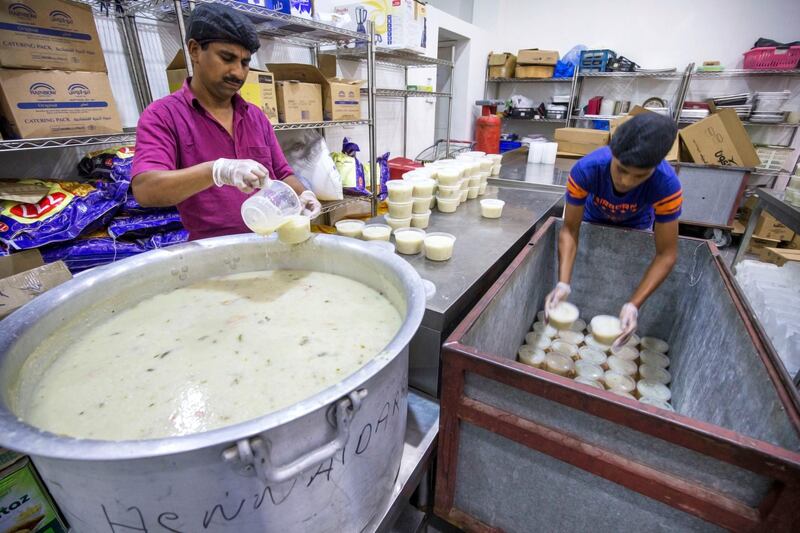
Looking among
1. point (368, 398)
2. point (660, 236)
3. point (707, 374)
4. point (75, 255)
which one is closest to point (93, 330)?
point (368, 398)

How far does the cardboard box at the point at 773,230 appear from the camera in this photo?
13.4 ft

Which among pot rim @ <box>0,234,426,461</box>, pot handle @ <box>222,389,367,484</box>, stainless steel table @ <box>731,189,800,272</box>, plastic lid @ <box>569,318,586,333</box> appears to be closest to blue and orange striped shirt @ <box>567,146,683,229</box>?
plastic lid @ <box>569,318,586,333</box>

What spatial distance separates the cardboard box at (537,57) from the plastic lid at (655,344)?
15.9ft

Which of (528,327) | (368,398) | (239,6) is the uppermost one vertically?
(239,6)

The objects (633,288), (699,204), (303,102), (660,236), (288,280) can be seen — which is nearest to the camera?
(288,280)

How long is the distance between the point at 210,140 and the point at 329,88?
1439 millimetres

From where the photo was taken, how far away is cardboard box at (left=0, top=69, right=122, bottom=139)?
1426mm

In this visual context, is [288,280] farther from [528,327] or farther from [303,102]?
[303,102]

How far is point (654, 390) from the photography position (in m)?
1.59

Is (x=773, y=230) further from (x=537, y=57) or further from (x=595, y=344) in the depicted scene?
(x=595, y=344)

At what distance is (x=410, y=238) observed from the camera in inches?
64.2

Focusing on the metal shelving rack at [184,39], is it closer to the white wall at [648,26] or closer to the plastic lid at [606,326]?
the plastic lid at [606,326]

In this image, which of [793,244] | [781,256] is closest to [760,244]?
[793,244]

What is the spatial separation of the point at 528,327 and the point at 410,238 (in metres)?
0.83
